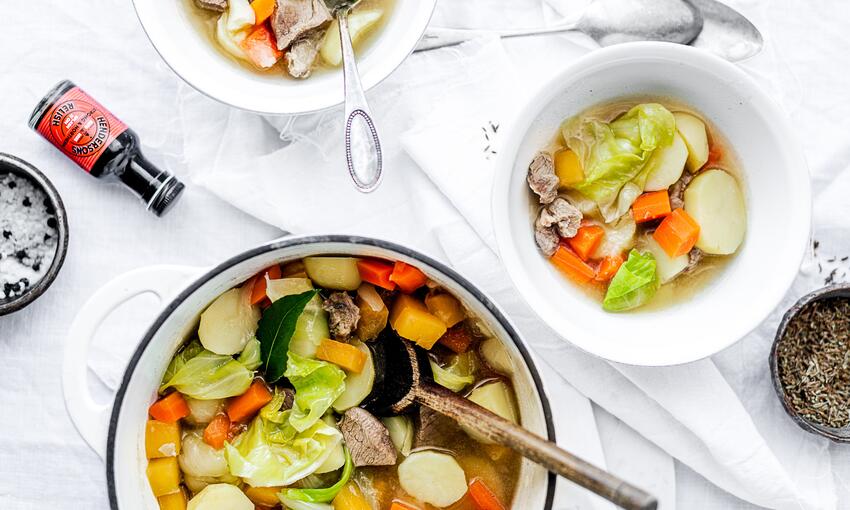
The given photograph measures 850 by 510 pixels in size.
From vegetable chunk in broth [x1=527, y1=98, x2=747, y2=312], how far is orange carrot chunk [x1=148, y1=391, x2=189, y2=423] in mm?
812

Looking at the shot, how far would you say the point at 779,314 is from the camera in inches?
77.8

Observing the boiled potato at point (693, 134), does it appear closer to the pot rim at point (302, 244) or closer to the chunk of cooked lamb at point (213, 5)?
the pot rim at point (302, 244)

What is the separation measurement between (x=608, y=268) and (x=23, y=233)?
129 cm

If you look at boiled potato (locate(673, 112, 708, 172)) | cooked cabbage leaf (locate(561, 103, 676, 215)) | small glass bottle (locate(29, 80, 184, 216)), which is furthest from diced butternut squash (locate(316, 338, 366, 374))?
boiled potato (locate(673, 112, 708, 172))

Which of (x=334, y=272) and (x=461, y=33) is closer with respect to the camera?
(x=334, y=272)

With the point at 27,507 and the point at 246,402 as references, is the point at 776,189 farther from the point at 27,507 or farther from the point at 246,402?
the point at 27,507

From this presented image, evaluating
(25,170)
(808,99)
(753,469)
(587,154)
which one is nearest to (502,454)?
(753,469)

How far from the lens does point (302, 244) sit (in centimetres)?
158

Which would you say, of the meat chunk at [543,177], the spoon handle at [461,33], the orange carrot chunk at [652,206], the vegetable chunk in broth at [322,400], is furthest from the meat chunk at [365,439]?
the spoon handle at [461,33]

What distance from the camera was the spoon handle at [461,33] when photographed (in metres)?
1.93

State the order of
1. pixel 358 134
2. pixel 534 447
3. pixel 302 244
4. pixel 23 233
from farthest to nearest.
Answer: pixel 23 233 < pixel 358 134 < pixel 302 244 < pixel 534 447

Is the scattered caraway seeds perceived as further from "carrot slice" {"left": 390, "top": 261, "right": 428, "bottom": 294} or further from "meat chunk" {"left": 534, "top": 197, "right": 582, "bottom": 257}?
"carrot slice" {"left": 390, "top": 261, "right": 428, "bottom": 294}

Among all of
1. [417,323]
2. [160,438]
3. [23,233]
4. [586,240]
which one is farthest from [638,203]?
[23,233]

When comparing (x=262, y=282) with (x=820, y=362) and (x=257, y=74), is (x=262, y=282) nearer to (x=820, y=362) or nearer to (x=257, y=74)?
(x=257, y=74)
